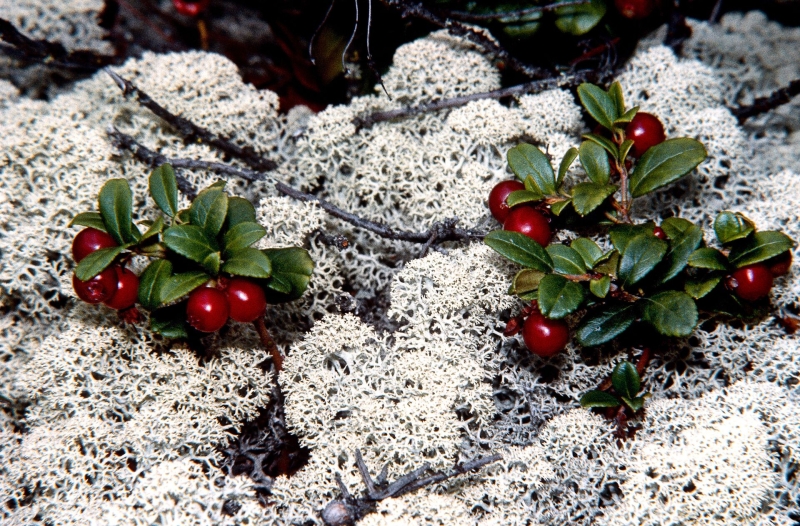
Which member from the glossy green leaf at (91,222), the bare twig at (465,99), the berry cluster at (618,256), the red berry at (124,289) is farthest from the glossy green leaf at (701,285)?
the glossy green leaf at (91,222)

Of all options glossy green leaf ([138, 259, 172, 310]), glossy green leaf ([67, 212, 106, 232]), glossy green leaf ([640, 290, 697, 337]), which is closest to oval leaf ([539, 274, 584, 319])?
glossy green leaf ([640, 290, 697, 337])

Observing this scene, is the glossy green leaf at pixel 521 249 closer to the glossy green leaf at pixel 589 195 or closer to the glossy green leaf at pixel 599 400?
the glossy green leaf at pixel 589 195

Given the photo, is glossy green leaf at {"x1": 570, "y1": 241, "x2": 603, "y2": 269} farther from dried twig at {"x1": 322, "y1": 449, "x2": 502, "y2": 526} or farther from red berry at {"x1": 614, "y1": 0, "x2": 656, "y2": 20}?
red berry at {"x1": 614, "y1": 0, "x2": 656, "y2": 20}

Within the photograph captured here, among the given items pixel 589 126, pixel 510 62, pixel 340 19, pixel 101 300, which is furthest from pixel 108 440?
pixel 589 126

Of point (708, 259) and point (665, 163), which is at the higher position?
point (665, 163)

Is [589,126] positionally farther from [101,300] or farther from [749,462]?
[101,300]

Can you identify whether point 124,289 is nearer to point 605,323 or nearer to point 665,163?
point 605,323

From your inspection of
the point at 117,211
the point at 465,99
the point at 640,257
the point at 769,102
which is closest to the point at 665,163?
the point at 640,257
